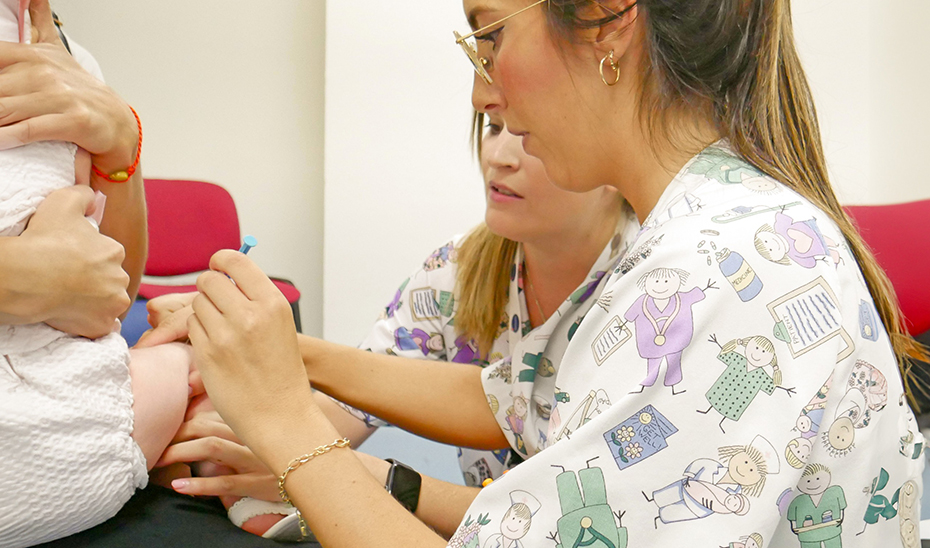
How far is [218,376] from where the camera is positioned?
2.89ft

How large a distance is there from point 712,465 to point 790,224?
10.6 inches

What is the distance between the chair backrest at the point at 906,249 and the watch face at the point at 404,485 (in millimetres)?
2053

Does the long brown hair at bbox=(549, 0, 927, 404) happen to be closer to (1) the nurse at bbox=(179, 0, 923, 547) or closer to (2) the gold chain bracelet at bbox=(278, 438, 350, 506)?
(1) the nurse at bbox=(179, 0, 923, 547)

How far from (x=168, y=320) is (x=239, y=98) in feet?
9.60

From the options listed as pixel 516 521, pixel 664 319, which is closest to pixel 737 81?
pixel 664 319

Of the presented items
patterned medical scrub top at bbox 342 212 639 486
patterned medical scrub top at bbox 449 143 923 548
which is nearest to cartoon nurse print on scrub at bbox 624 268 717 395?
patterned medical scrub top at bbox 449 143 923 548

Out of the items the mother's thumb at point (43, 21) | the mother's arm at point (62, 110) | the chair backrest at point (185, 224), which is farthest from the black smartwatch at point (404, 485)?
the chair backrest at point (185, 224)

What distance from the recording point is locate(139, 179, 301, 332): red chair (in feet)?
10.4

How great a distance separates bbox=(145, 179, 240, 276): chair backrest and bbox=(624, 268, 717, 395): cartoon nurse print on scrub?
2827 millimetres

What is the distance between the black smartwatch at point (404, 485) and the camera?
117 centimetres

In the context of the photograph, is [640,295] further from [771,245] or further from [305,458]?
[305,458]

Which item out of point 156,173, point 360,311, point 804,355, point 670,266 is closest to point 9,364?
point 670,266

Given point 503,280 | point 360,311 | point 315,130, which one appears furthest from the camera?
point 315,130

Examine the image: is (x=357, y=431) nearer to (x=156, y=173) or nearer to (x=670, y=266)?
(x=670, y=266)
